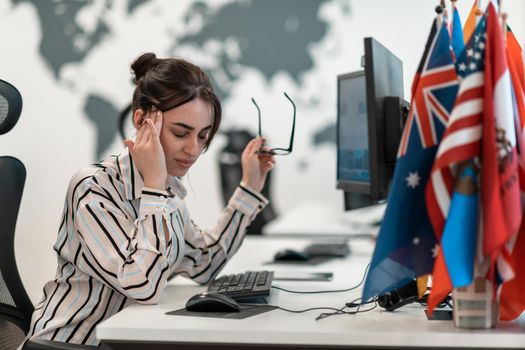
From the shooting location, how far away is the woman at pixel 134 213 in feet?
4.93

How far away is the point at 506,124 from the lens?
3.78 feet

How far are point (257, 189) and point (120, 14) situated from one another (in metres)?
3.03

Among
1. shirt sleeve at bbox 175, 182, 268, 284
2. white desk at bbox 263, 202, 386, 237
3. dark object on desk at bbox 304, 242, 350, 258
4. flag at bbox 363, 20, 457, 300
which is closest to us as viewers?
flag at bbox 363, 20, 457, 300

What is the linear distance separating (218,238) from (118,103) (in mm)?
2899

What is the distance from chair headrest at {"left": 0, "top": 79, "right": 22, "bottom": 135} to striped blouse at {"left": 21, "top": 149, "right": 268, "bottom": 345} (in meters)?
0.25

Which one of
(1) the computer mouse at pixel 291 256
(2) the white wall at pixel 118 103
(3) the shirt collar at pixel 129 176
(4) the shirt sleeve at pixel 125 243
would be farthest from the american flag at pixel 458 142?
(2) the white wall at pixel 118 103

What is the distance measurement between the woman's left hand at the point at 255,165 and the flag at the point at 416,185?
0.88 m

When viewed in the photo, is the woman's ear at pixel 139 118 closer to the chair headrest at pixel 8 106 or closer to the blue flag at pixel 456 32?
the chair headrest at pixel 8 106

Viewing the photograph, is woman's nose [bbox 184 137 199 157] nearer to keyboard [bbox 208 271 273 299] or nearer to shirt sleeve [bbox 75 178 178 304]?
shirt sleeve [bbox 75 178 178 304]

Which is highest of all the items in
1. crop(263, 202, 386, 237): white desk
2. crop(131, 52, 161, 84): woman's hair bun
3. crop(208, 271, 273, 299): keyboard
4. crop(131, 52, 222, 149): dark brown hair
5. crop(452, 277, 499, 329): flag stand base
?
crop(131, 52, 161, 84): woman's hair bun

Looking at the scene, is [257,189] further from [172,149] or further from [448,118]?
[448,118]

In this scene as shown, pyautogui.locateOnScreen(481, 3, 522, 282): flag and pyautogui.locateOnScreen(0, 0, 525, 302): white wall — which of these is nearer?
pyautogui.locateOnScreen(481, 3, 522, 282): flag

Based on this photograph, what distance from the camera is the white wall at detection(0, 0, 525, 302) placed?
458 cm

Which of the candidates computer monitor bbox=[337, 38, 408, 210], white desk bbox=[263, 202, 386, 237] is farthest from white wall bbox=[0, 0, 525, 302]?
computer monitor bbox=[337, 38, 408, 210]
